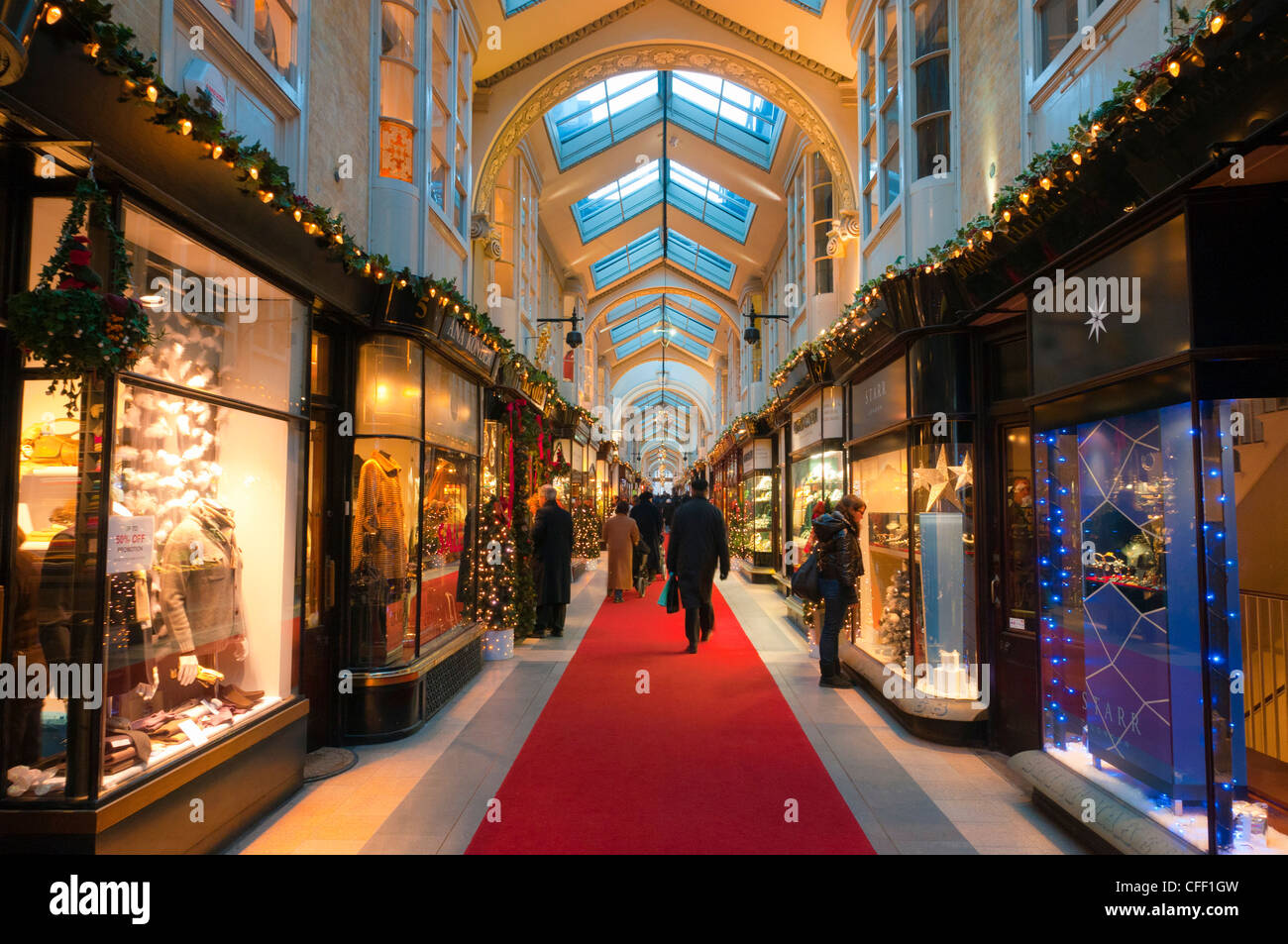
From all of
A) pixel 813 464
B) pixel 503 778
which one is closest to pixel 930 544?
pixel 503 778

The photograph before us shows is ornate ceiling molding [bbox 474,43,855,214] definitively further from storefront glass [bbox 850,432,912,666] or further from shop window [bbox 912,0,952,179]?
storefront glass [bbox 850,432,912,666]

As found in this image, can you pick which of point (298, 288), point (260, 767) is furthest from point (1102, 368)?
point (260, 767)

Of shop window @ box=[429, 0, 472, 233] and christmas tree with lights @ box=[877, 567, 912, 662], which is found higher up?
shop window @ box=[429, 0, 472, 233]

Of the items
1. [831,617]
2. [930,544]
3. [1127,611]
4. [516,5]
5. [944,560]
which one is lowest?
[831,617]

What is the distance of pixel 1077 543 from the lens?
4.13m

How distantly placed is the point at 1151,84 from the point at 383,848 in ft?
15.0

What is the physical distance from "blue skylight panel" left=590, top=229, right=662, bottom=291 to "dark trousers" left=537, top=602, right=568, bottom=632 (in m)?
13.8

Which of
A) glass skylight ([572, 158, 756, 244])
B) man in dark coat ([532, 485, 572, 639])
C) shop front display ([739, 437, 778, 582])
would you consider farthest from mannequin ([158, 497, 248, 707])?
glass skylight ([572, 158, 756, 244])

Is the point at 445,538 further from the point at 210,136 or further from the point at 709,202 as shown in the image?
the point at 709,202

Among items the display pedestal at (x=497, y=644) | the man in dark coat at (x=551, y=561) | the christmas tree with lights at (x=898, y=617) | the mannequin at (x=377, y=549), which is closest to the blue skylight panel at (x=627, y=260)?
the man in dark coat at (x=551, y=561)

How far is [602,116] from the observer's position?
14430mm

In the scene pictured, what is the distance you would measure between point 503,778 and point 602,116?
1341cm

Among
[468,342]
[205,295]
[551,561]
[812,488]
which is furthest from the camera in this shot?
[812,488]

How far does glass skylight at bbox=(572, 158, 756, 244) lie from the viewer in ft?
57.0
